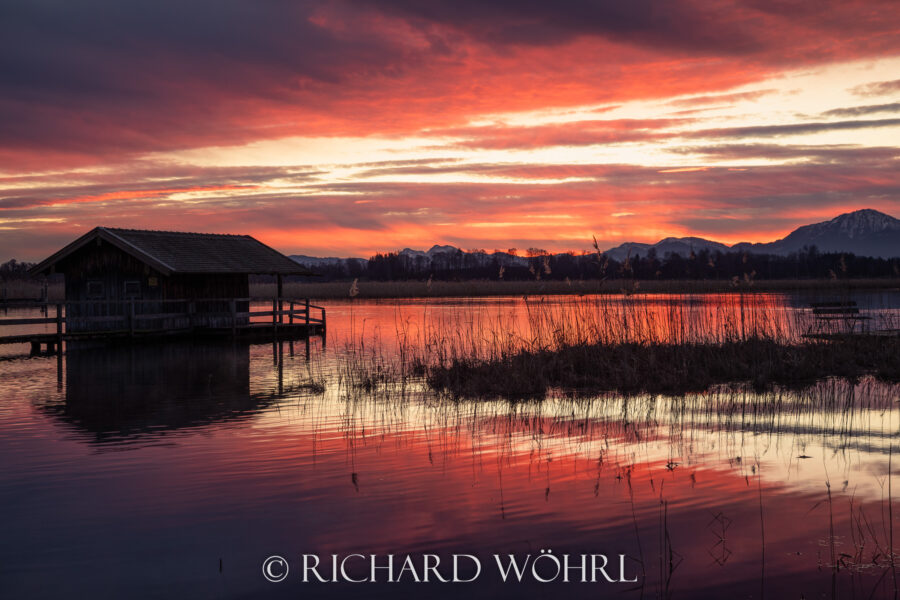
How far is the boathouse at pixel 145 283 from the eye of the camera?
33219mm

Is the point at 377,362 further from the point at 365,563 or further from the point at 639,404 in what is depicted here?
the point at 365,563

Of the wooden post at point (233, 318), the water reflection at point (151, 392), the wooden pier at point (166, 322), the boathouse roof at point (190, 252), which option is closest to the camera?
the water reflection at point (151, 392)

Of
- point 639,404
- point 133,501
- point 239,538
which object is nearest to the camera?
point 239,538

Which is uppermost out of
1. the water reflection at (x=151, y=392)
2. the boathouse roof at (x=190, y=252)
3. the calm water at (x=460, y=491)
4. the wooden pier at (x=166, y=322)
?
the boathouse roof at (x=190, y=252)

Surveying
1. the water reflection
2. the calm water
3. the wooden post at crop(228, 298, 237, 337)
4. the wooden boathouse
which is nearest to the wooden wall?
the wooden boathouse

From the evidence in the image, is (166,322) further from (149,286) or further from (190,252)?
(190,252)

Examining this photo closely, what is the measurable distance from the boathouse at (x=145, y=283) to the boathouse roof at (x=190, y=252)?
0.15 feet

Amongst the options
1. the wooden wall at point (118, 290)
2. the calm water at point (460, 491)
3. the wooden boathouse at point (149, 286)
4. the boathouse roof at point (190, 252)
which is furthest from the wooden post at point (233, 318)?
the calm water at point (460, 491)

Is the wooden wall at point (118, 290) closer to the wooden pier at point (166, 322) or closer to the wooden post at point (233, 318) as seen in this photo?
the wooden pier at point (166, 322)

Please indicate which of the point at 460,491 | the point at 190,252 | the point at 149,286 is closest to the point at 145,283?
the point at 149,286

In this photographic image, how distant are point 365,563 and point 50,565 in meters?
2.76

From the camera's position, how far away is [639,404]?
45.0 ft

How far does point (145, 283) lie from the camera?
112 ft

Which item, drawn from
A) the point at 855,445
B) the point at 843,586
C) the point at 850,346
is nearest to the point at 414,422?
the point at 855,445
